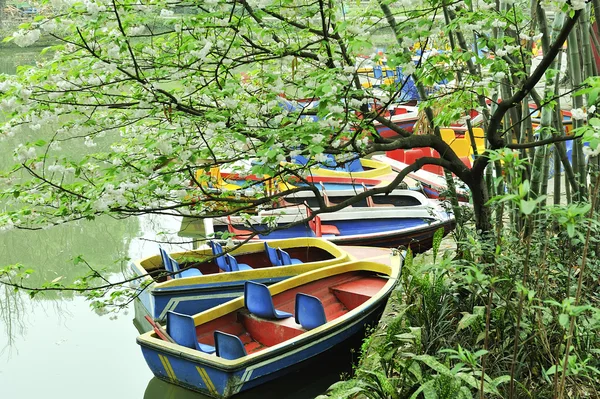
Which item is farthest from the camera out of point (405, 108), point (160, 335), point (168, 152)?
point (405, 108)

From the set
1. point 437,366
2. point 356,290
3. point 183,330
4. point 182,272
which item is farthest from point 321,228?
point 437,366

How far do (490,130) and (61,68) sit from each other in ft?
9.51

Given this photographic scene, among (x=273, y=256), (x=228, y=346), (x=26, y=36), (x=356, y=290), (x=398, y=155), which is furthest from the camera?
(x=398, y=155)

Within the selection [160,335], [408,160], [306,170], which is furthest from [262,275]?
[408,160]

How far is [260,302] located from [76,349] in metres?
2.86

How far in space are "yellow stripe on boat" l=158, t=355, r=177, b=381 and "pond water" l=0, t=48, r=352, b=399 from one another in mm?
652

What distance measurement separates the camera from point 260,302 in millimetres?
6699

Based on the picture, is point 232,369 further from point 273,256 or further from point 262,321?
point 273,256

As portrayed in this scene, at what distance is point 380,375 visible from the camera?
429cm

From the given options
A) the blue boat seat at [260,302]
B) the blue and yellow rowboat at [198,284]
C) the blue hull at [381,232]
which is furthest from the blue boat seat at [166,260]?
the blue hull at [381,232]

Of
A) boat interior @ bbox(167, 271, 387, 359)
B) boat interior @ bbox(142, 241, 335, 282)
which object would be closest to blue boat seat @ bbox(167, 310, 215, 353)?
boat interior @ bbox(167, 271, 387, 359)

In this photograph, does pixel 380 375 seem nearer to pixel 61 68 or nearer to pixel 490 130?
pixel 490 130

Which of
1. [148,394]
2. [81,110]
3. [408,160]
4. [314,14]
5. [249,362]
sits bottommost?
[148,394]

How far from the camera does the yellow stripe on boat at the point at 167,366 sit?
6125mm
